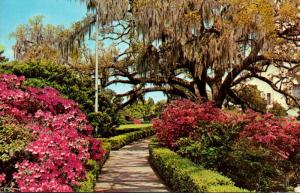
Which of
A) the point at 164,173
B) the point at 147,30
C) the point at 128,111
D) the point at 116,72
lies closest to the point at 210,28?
the point at 147,30

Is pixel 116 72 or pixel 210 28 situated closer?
pixel 210 28

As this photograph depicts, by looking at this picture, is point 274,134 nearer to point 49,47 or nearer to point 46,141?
point 46,141

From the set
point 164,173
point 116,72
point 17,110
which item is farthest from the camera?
point 116,72

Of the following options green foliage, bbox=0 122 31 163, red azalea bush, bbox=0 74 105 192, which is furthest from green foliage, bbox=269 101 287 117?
green foliage, bbox=0 122 31 163

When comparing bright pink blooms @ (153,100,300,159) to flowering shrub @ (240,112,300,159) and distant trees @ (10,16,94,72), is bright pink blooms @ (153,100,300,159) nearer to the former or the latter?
flowering shrub @ (240,112,300,159)

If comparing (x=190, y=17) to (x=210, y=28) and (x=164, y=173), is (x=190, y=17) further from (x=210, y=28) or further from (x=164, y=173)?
(x=164, y=173)

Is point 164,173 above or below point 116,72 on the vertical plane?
below

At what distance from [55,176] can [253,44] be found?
14767 mm

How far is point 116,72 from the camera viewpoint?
1127 inches

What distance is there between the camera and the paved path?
37.0 ft

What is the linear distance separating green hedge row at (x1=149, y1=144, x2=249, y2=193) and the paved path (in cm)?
33

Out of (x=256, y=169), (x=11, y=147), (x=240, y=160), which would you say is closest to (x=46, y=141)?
(x=11, y=147)

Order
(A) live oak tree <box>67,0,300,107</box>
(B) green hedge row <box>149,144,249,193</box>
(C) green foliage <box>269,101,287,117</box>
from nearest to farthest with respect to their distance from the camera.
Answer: (B) green hedge row <box>149,144,249,193</box>, (A) live oak tree <box>67,0,300,107</box>, (C) green foliage <box>269,101,287,117</box>

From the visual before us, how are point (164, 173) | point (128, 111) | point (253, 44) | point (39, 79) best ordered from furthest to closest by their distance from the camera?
point (128, 111) → point (253, 44) → point (39, 79) → point (164, 173)
